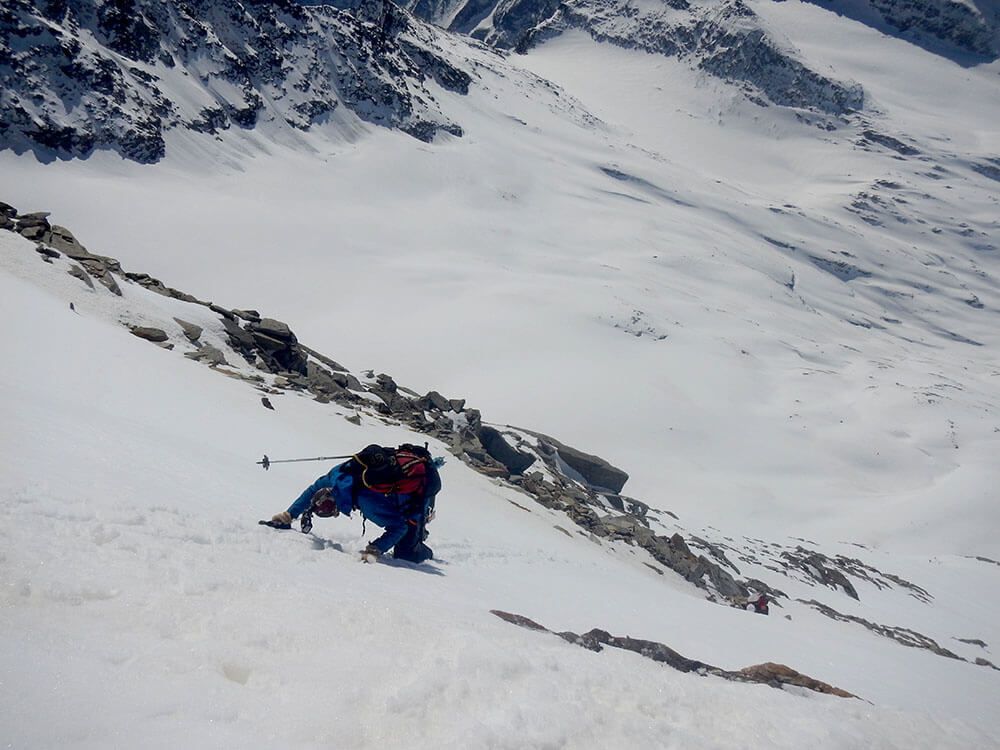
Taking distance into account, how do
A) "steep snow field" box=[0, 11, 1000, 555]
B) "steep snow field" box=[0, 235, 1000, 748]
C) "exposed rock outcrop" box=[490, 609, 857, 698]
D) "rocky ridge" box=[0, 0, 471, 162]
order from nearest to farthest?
"steep snow field" box=[0, 235, 1000, 748] < "exposed rock outcrop" box=[490, 609, 857, 698] < "steep snow field" box=[0, 11, 1000, 555] < "rocky ridge" box=[0, 0, 471, 162]

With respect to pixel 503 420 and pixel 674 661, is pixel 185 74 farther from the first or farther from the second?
pixel 674 661

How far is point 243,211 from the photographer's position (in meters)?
52.1

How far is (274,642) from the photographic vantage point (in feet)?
9.23

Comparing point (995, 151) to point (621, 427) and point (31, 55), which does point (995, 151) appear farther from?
point (31, 55)

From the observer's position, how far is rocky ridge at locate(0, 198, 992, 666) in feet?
46.0

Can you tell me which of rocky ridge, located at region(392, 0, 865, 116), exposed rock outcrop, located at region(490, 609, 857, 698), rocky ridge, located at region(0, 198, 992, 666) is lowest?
rocky ridge, located at region(0, 198, 992, 666)

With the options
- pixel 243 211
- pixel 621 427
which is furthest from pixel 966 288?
pixel 243 211

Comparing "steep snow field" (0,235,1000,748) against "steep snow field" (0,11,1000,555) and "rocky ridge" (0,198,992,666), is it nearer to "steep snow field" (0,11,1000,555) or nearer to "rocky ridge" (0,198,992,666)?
"rocky ridge" (0,198,992,666)

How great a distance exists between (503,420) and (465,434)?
14023mm

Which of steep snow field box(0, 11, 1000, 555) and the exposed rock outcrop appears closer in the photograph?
the exposed rock outcrop

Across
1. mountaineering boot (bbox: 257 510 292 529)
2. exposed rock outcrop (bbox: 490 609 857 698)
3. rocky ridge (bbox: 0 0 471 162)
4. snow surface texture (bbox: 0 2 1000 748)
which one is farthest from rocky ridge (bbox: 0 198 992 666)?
rocky ridge (bbox: 0 0 471 162)

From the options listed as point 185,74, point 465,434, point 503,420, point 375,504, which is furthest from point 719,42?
point 375,504

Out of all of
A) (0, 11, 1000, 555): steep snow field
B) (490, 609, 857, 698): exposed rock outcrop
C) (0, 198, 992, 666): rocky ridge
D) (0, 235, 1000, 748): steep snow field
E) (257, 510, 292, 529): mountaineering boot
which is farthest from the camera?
(0, 11, 1000, 555): steep snow field

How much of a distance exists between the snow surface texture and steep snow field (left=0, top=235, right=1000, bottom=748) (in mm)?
18
